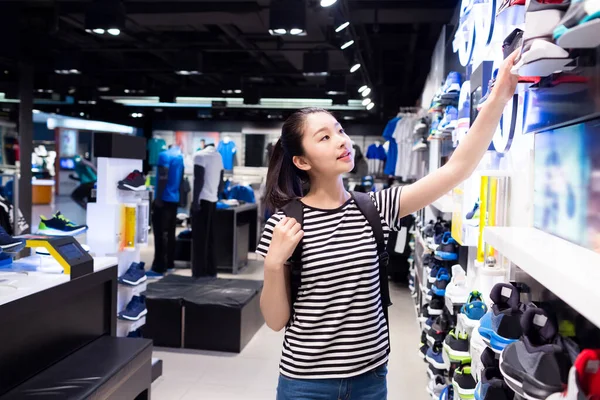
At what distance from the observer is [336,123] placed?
5.72 feet

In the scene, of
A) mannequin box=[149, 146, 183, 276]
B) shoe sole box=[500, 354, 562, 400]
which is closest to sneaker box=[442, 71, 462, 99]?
shoe sole box=[500, 354, 562, 400]

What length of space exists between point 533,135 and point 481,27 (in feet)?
3.33

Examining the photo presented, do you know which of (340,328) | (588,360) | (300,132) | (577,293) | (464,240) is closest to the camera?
(577,293)

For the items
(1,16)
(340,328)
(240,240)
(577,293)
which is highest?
(1,16)

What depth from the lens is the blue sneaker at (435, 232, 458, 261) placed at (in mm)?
3518

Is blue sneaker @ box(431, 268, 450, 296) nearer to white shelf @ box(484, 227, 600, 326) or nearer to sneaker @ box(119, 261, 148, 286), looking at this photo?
white shelf @ box(484, 227, 600, 326)

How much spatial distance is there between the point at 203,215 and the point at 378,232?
6.53m

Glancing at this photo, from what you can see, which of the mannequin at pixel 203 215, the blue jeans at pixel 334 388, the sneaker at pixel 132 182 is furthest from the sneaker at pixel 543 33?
the mannequin at pixel 203 215

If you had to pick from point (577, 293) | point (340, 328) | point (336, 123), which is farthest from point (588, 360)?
point (336, 123)

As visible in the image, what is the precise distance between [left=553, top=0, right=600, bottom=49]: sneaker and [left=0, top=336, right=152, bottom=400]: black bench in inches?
89.1

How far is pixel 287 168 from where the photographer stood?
1.82 meters

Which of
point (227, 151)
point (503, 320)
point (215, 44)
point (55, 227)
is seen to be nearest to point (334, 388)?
point (503, 320)

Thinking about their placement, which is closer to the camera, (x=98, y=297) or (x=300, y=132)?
(x=300, y=132)

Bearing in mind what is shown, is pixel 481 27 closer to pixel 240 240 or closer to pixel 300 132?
pixel 300 132
